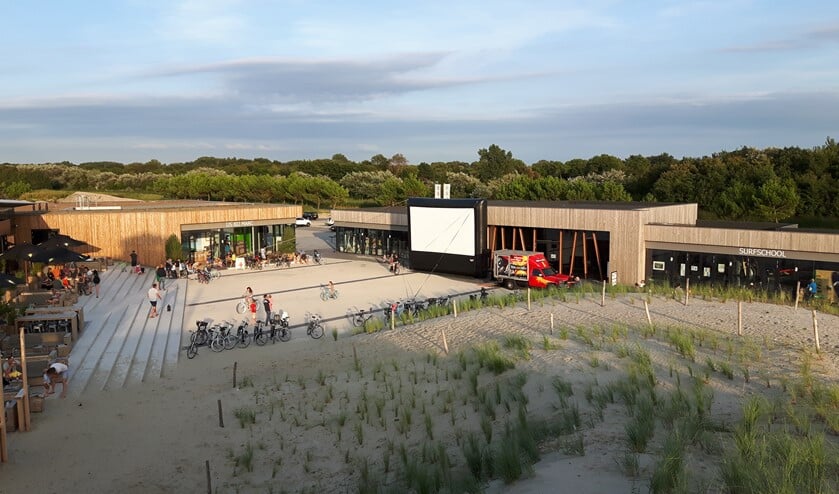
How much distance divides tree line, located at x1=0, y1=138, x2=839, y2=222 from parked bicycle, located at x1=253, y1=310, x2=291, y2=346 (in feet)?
104

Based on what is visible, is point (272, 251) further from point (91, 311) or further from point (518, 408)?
point (518, 408)

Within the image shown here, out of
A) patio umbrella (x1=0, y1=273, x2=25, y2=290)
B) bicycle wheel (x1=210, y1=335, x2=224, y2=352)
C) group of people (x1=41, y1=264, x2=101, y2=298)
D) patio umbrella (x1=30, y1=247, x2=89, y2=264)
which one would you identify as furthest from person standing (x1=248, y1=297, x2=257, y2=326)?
A: patio umbrella (x1=30, y1=247, x2=89, y2=264)

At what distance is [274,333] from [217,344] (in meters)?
1.62

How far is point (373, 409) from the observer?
Result: 527 inches

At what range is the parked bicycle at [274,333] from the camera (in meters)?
19.3

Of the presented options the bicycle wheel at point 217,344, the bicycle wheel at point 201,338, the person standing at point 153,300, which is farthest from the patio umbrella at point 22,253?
the bicycle wheel at point 217,344

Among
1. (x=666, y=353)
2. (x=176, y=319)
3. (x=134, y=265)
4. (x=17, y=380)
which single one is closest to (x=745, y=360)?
(x=666, y=353)

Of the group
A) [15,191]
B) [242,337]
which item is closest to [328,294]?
[242,337]

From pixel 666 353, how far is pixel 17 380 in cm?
1353

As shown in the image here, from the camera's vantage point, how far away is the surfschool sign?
76.2ft

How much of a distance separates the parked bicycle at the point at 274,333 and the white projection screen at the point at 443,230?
12289 mm

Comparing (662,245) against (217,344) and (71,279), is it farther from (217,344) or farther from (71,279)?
(71,279)

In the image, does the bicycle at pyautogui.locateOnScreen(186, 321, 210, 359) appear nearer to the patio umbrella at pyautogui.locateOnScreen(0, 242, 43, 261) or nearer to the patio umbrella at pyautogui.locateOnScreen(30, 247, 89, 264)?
the patio umbrella at pyautogui.locateOnScreen(30, 247, 89, 264)

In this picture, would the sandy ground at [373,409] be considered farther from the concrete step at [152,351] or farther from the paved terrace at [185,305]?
the paved terrace at [185,305]
